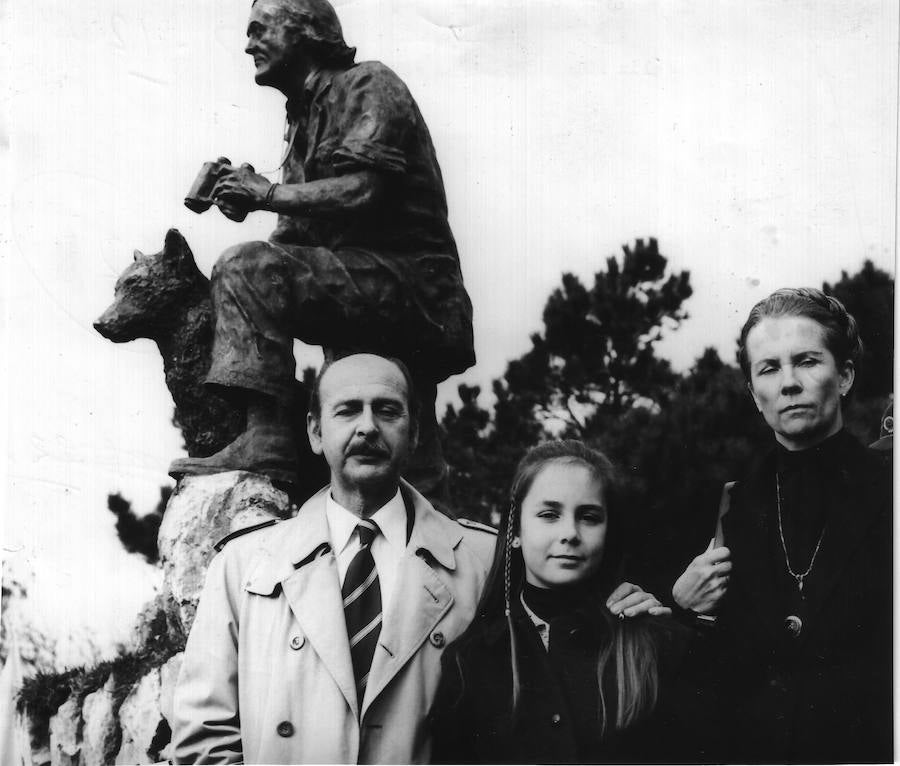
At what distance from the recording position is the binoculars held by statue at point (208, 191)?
696cm

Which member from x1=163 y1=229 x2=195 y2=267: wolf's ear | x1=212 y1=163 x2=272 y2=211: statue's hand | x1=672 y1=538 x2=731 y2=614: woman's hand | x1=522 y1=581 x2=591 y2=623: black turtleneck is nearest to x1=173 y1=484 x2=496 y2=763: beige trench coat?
x1=522 y1=581 x2=591 y2=623: black turtleneck

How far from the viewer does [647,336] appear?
7.45 metres

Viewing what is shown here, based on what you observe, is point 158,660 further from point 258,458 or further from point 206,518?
point 258,458

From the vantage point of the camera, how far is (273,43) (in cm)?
713

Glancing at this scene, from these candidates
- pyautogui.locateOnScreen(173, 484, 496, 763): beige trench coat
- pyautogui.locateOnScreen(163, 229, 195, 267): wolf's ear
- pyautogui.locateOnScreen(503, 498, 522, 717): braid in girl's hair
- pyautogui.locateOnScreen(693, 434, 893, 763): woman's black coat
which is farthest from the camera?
pyautogui.locateOnScreen(163, 229, 195, 267): wolf's ear

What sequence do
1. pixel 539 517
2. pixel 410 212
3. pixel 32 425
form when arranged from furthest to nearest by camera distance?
1. pixel 32 425
2. pixel 410 212
3. pixel 539 517

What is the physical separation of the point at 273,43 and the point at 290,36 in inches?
3.2

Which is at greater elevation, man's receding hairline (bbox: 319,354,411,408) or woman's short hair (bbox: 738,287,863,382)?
woman's short hair (bbox: 738,287,863,382)

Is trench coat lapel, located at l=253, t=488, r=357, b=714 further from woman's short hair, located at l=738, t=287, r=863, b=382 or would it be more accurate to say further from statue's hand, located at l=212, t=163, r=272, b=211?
woman's short hair, located at l=738, t=287, r=863, b=382

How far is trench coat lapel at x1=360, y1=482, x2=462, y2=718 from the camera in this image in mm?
6375

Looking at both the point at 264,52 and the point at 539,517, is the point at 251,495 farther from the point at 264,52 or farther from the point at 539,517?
the point at 264,52

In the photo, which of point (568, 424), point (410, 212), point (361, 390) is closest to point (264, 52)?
point (410, 212)

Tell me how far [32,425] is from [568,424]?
2495 millimetres

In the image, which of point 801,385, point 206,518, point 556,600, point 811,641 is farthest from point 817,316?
point 206,518
